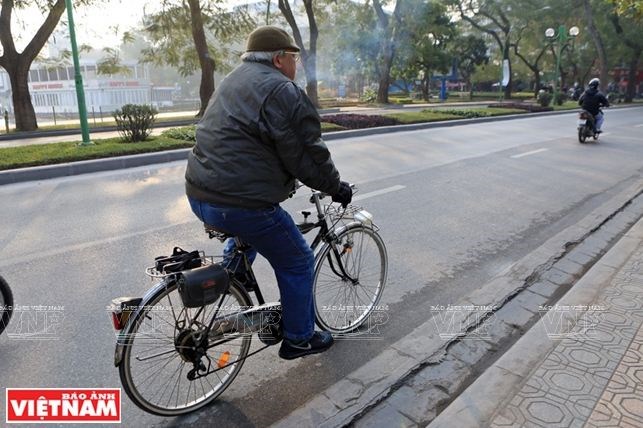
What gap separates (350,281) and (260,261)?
4.54 feet

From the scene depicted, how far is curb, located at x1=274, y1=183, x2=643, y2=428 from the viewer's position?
2.50m

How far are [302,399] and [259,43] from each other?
191cm

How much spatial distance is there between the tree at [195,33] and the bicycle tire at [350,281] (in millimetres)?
19137

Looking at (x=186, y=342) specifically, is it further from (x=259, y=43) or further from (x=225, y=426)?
(x=259, y=43)

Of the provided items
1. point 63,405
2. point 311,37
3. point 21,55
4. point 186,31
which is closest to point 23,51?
point 21,55

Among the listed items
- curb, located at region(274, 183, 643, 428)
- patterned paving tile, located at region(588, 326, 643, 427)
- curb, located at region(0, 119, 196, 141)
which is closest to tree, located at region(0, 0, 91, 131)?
curb, located at region(0, 119, 196, 141)

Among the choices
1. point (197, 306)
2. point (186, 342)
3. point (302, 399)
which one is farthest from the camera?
point (302, 399)

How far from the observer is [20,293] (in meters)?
3.87

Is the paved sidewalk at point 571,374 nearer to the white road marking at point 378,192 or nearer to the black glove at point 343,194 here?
the black glove at point 343,194

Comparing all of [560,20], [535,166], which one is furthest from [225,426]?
[560,20]

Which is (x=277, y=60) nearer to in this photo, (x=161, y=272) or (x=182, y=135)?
(x=161, y=272)

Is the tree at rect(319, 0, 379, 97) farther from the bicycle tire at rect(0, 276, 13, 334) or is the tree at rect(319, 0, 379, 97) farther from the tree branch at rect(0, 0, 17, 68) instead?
the bicycle tire at rect(0, 276, 13, 334)

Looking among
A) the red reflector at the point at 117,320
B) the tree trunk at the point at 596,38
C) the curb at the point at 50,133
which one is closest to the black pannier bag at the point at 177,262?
the red reflector at the point at 117,320

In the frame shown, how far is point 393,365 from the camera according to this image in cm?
295
